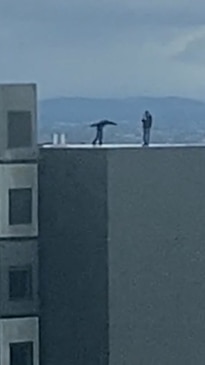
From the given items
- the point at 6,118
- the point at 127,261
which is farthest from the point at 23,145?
the point at 127,261

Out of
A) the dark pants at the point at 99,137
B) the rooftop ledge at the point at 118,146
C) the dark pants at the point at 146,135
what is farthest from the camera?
the dark pants at the point at 99,137

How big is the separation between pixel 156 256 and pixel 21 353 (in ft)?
6.69

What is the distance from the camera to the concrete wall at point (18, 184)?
24.3 meters

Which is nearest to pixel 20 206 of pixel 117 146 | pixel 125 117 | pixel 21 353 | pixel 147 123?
pixel 117 146

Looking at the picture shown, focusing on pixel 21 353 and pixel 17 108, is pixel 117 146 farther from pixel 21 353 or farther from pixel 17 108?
pixel 21 353

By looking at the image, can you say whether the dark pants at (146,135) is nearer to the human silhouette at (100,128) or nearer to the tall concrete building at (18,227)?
the human silhouette at (100,128)

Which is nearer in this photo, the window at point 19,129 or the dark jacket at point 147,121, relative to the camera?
the window at point 19,129

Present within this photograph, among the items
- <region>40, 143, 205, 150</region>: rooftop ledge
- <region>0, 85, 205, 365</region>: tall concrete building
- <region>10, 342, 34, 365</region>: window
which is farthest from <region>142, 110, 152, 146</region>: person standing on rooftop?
<region>10, 342, 34, 365</region>: window

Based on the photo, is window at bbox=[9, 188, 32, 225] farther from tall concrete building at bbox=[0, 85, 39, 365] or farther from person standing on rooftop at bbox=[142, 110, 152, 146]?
person standing on rooftop at bbox=[142, 110, 152, 146]

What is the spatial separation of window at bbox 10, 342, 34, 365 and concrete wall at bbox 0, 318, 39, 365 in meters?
0.05

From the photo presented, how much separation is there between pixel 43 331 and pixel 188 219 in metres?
2.24

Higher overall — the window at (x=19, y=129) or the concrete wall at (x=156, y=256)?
the window at (x=19, y=129)

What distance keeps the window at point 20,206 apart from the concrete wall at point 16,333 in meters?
1.15

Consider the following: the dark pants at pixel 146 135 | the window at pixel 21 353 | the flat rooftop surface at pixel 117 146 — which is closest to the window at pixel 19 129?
the flat rooftop surface at pixel 117 146
